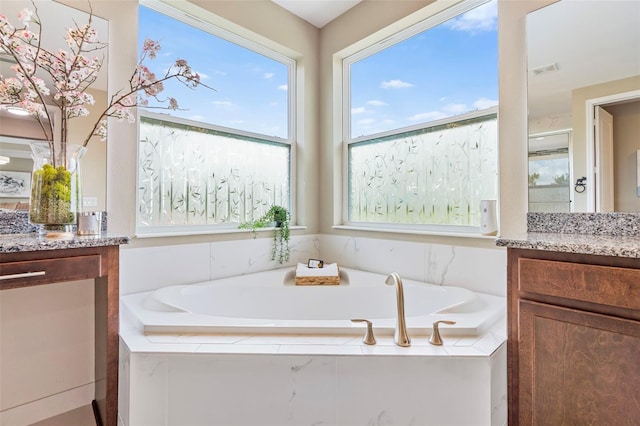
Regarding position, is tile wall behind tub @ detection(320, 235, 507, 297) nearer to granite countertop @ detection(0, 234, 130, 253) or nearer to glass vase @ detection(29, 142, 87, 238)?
granite countertop @ detection(0, 234, 130, 253)

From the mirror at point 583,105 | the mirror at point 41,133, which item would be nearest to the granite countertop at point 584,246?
the mirror at point 583,105

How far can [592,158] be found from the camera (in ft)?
4.77

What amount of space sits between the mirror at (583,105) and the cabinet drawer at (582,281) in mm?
638

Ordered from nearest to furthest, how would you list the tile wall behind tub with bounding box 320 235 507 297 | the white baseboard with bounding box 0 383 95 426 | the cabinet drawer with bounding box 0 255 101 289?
1. the cabinet drawer with bounding box 0 255 101 289
2. the white baseboard with bounding box 0 383 95 426
3. the tile wall behind tub with bounding box 320 235 507 297

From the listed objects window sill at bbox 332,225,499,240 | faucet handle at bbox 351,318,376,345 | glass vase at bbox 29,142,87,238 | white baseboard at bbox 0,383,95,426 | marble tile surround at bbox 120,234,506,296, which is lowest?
white baseboard at bbox 0,383,95,426

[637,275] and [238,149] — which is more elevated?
[238,149]

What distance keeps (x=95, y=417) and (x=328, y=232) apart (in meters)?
1.90

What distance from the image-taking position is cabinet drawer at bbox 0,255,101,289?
106 cm

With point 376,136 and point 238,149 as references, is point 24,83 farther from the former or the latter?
point 376,136

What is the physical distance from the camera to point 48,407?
4.95ft

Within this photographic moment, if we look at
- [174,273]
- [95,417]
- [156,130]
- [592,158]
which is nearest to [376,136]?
[592,158]

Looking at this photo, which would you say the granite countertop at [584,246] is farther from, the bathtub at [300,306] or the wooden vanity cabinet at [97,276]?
the wooden vanity cabinet at [97,276]

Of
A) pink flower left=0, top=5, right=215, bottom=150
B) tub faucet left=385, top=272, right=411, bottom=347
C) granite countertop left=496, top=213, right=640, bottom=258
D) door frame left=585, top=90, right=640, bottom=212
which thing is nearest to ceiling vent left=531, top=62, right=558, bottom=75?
door frame left=585, top=90, right=640, bottom=212

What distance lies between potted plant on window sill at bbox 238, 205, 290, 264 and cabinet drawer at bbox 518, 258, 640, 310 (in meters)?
1.70
